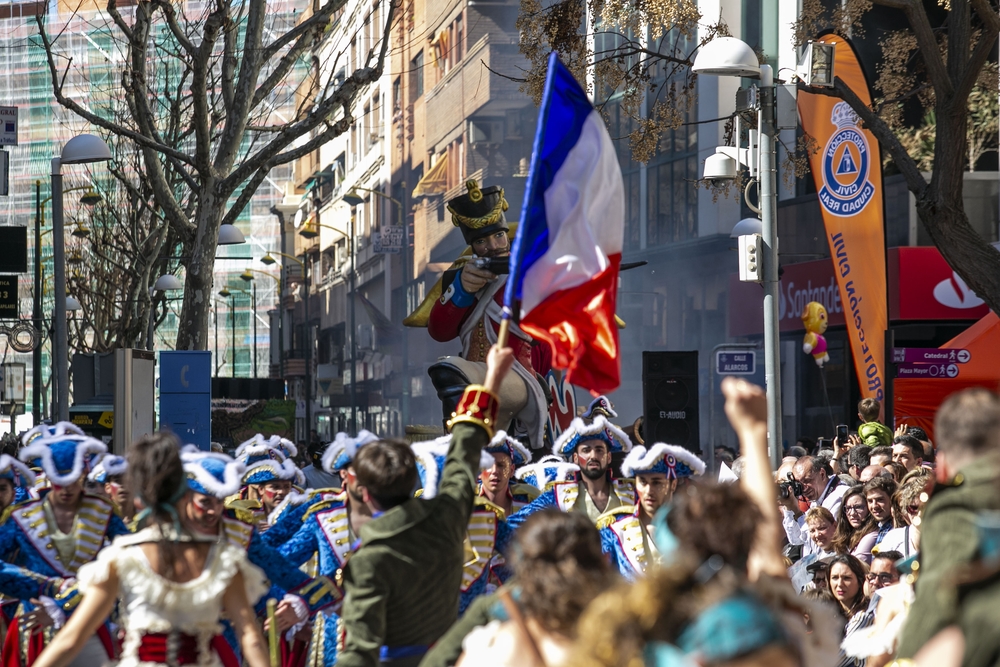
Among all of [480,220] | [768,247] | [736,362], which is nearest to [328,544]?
[480,220]

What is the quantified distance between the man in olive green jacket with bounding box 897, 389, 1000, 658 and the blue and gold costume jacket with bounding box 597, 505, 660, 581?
2752 mm

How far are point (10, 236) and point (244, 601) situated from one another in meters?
15.9

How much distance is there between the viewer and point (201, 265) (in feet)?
54.0

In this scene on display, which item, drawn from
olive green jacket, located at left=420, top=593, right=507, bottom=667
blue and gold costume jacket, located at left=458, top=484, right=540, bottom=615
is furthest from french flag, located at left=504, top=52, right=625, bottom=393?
olive green jacket, located at left=420, top=593, right=507, bottom=667

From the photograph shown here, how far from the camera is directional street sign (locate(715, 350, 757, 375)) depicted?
52.4ft

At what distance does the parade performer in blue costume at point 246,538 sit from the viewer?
217 inches

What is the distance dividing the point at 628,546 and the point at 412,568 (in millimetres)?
2056

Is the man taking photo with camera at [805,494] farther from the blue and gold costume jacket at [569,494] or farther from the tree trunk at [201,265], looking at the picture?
the tree trunk at [201,265]

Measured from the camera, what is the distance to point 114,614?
6.53 meters

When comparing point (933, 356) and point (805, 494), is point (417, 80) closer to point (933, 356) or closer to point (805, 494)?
point (933, 356)

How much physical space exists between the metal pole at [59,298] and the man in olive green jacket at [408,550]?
44.1ft

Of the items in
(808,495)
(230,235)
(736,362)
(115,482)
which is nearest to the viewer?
(115,482)

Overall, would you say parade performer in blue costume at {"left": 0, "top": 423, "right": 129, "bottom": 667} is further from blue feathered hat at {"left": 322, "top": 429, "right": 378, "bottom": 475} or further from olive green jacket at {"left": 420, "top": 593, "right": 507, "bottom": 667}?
olive green jacket at {"left": 420, "top": 593, "right": 507, "bottom": 667}

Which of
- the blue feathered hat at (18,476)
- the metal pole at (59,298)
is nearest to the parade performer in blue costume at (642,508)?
the blue feathered hat at (18,476)
